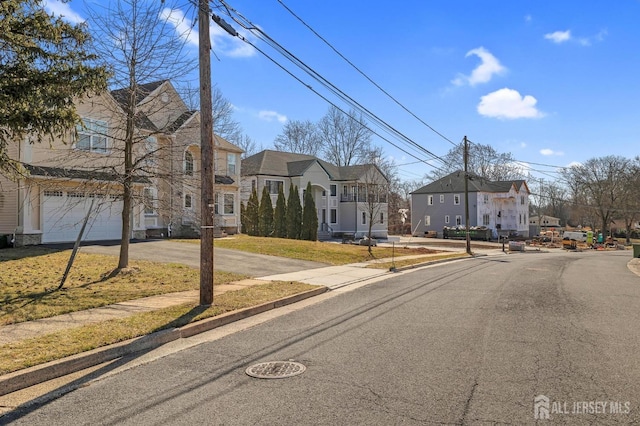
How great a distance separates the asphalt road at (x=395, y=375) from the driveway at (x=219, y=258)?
25.1ft

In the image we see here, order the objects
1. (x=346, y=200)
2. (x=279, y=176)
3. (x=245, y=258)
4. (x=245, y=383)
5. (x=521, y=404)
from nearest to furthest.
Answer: (x=521, y=404)
(x=245, y=383)
(x=245, y=258)
(x=279, y=176)
(x=346, y=200)

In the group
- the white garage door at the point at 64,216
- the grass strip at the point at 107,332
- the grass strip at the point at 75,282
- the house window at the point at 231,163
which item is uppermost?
the house window at the point at 231,163

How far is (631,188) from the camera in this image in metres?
66.4

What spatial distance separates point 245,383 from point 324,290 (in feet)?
26.6

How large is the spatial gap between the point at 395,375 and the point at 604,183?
8212 centimetres

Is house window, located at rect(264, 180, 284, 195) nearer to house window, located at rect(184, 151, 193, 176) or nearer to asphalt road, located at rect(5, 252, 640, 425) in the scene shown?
house window, located at rect(184, 151, 193, 176)

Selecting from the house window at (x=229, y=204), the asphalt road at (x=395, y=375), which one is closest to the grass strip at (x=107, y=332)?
the asphalt road at (x=395, y=375)

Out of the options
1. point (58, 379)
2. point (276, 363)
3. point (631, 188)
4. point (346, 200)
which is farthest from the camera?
point (631, 188)

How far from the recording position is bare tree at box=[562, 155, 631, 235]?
70438 mm

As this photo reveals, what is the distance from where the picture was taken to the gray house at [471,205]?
6325 cm

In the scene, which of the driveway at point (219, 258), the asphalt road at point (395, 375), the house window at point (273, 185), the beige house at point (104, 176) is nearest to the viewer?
the asphalt road at point (395, 375)

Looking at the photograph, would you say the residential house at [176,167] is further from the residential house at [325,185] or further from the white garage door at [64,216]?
the residential house at [325,185]

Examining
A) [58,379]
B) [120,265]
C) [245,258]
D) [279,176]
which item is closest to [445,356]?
[58,379]

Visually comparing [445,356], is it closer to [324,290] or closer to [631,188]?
[324,290]
